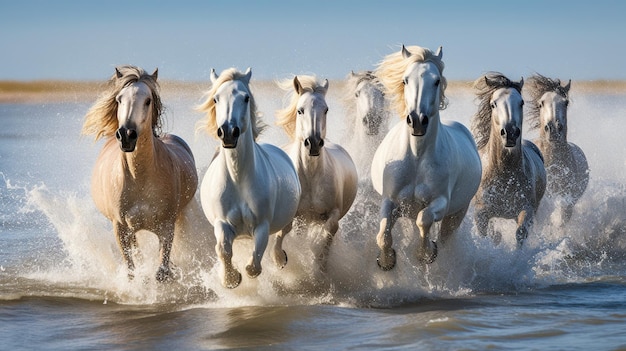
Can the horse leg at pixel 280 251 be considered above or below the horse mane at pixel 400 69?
below

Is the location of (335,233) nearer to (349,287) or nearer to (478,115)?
(349,287)

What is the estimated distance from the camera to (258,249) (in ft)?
23.9

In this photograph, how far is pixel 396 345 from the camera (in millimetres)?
6750

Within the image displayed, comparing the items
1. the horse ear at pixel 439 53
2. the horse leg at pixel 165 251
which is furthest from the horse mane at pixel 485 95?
the horse leg at pixel 165 251

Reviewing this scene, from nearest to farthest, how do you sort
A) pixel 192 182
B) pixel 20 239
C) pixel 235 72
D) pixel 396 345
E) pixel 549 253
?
pixel 396 345 < pixel 235 72 < pixel 192 182 < pixel 549 253 < pixel 20 239

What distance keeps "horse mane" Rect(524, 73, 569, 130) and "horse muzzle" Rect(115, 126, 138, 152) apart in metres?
4.89

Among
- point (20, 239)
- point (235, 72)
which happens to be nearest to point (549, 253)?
point (235, 72)

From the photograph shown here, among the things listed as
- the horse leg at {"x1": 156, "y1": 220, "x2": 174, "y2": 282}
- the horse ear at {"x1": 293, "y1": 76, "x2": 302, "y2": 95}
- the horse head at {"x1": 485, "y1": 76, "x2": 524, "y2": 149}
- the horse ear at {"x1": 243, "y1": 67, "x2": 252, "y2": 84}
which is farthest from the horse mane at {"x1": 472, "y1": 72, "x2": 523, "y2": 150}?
the horse leg at {"x1": 156, "y1": 220, "x2": 174, "y2": 282}

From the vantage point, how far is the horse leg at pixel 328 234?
331 inches

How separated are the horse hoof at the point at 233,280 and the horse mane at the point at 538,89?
15.2 ft

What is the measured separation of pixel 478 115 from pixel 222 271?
3.52 meters

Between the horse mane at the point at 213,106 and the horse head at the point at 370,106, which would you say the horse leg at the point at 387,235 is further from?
the horse head at the point at 370,106

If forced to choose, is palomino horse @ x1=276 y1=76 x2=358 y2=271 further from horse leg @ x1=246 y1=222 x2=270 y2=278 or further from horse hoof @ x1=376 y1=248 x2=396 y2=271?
horse leg @ x1=246 y1=222 x2=270 y2=278

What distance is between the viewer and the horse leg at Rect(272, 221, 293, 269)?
8.20 m
